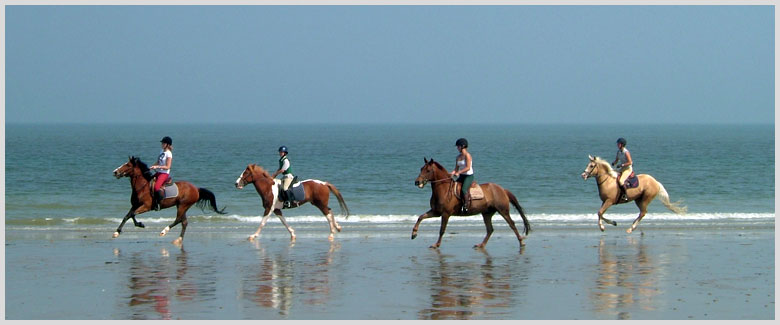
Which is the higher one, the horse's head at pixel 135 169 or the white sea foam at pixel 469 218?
the horse's head at pixel 135 169

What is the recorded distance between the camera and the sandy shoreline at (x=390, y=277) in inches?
537

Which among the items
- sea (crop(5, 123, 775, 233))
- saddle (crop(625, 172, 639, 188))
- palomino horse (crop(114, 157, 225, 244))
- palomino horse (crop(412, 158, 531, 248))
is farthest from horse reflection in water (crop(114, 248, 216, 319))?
saddle (crop(625, 172, 639, 188))

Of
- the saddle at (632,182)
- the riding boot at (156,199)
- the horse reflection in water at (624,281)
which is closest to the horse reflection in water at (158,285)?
the riding boot at (156,199)

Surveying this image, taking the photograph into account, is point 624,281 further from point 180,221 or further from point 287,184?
point 180,221

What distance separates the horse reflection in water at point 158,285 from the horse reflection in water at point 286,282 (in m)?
0.78

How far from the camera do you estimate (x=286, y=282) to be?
1594 centimetres

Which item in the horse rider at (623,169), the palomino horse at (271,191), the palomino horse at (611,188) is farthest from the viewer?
the horse rider at (623,169)

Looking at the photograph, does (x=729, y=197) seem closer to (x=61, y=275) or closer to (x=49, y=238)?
(x=49, y=238)

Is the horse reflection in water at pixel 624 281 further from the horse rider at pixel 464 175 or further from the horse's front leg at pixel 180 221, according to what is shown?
the horse's front leg at pixel 180 221

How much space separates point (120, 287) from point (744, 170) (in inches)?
2135

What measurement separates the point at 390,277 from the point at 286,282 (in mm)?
A: 1535

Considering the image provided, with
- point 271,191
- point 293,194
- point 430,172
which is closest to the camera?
point 430,172

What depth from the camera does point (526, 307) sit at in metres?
13.8

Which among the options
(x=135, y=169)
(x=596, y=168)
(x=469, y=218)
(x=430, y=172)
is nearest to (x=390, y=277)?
(x=430, y=172)
